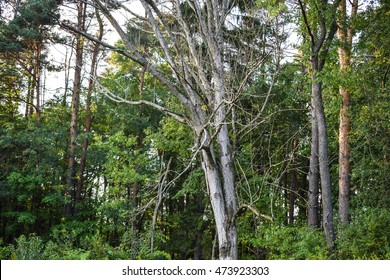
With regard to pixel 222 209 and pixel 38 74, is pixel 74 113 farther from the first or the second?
pixel 222 209

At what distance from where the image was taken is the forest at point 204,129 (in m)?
5.56

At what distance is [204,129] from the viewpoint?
430 centimetres

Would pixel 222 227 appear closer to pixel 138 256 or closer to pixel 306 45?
pixel 138 256

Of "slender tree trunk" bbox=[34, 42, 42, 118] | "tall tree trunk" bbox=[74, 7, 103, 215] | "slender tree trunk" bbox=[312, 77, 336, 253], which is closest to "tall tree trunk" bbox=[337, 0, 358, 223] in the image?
"slender tree trunk" bbox=[312, 77, 336, 253]

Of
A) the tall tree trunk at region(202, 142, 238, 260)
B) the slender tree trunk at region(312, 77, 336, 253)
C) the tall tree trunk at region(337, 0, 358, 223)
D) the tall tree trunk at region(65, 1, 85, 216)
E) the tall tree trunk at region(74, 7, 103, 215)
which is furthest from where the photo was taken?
the tall tree trunk at region(74, 7, 103, 215)

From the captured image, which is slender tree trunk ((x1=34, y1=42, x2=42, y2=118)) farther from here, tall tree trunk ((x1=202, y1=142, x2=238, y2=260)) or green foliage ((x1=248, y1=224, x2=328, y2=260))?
tall tree trunk ((x1=202, y1=142, x2=238, y2=260))

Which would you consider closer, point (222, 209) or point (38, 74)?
point (222, 209)

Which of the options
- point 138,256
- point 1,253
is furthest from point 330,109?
point 1,253

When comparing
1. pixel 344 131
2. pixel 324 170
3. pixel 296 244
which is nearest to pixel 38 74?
pixel 344 131

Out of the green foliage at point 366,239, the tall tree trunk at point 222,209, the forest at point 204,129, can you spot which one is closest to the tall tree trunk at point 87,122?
the forest at point 204,129

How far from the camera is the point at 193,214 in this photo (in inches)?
719

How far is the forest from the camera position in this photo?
219 inches

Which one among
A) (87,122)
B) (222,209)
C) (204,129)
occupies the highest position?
(87,122)
